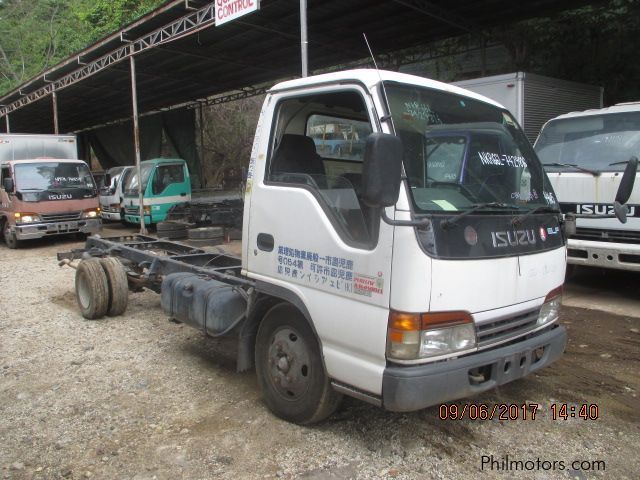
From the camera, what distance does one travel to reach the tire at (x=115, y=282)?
6156 mm

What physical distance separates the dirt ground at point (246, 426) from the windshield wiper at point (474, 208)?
1.43 meters

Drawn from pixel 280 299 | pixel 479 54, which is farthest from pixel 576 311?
pixel 479 54

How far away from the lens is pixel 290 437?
136 inches

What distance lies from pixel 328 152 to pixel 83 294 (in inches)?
158

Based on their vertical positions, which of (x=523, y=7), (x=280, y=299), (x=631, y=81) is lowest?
(x=280, y=299)

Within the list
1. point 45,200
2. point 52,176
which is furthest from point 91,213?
point 52,176

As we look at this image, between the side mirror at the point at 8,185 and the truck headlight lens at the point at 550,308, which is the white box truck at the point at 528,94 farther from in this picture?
the side mirror at the point at 8,185

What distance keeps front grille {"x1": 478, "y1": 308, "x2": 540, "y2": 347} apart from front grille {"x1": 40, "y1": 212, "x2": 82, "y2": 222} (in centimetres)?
1173

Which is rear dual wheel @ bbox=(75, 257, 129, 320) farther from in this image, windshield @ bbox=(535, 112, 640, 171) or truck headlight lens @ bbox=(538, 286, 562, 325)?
windshield @ bbox=(535, 112, 640, 171)

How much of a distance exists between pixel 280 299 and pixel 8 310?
16.5ft

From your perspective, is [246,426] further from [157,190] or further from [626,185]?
[157,190]

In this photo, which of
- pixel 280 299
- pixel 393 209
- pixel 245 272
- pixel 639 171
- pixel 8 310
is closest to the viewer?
pixel 393 209

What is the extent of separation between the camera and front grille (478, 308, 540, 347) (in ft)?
9.87

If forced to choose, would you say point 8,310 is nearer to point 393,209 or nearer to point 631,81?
point 393,209
